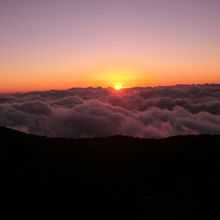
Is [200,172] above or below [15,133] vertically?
below

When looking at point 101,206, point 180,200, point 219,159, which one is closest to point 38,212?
point 101,206

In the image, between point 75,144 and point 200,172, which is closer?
point 200,172

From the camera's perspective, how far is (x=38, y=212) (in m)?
21.7

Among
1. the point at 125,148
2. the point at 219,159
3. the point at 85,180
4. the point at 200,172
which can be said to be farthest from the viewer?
the point at 125,148

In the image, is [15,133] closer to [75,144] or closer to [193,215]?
[75,144]

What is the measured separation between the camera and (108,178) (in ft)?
93.8

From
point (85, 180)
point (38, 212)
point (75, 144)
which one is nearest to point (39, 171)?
point (85, 180)

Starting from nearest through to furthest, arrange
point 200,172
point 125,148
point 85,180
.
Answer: point 85,180 → point 200,172 → point 125,148

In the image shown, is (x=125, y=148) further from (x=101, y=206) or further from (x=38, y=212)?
(x=38, y=212)

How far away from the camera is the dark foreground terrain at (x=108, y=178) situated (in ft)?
72.9

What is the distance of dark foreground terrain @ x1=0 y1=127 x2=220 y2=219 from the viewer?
22219mm

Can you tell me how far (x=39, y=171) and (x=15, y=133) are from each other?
14.1 metres

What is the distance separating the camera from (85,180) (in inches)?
1069

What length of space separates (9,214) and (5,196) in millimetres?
2297
